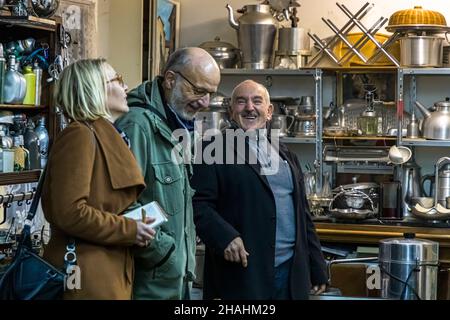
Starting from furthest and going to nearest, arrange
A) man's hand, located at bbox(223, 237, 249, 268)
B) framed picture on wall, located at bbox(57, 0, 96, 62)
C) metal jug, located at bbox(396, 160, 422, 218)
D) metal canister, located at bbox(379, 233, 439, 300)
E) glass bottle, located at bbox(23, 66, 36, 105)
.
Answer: metal jug, located at bbox(396, 160, 422, 218) → framed picture on wall, located at bbox(57, 0, 96, 62) → glass bottle, located at bbox(23, 66, 36, 105) → metal canister, located at bbox(379, 233, 439, 300) → man's hand, located at bbox(223, 237, 249, 268)

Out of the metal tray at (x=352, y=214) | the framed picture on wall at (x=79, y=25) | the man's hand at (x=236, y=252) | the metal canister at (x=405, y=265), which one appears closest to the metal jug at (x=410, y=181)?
the metal tray at (x=352, y=214)

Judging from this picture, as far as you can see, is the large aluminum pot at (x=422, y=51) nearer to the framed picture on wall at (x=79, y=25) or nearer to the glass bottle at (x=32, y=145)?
the framed picture on wall at (x=79, y=25)

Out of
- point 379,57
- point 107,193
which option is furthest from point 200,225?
point 379,57

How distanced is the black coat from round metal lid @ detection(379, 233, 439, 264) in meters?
0.56

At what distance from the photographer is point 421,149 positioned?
5.46 meters

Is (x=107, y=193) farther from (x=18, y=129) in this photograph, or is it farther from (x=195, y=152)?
(x=18, y=129)

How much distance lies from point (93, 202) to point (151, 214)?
173 mm

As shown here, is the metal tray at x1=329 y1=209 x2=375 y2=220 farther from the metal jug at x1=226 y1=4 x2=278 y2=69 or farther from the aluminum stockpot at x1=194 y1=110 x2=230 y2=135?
the metal jug at x1=226 y1=4 x2=278 y2=69

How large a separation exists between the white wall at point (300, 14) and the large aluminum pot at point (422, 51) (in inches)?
14.0

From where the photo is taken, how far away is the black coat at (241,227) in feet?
10.3

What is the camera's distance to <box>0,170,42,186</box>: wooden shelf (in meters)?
4.05

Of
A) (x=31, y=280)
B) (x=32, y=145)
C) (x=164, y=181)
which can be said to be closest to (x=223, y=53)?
(x=32, y=145)

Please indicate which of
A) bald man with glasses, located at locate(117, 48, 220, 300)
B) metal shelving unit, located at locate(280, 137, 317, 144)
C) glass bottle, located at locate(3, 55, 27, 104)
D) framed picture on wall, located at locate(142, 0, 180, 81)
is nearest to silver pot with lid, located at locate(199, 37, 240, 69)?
framed picture on wall, located at locate(142, 0, 180, 81)

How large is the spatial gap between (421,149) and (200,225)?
2.67 metres
